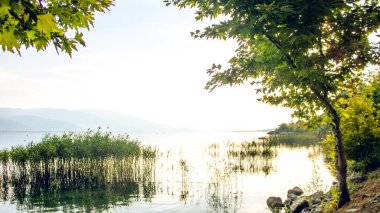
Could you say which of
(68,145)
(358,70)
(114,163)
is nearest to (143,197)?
(114,163)

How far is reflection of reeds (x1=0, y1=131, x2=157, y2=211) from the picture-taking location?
879 inches

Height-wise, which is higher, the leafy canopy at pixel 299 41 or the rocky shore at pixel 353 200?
the leafy canopy at pixel 299 41

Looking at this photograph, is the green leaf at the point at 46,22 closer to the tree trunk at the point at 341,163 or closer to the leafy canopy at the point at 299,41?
the leafy canopy at the point at 299,41

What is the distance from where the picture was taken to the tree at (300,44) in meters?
6.98

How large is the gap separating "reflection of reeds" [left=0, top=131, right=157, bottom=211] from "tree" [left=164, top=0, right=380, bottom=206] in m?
14.7

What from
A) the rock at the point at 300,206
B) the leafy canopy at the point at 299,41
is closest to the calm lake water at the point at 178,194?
the rock at the point at 300,206

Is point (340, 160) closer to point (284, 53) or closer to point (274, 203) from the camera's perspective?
point (284, 53)

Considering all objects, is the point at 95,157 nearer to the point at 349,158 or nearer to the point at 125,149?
the point at 125,149

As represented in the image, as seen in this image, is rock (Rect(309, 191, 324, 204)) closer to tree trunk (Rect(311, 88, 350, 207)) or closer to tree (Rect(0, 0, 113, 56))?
tree trunk (Rect(311, 88, 350, 207))

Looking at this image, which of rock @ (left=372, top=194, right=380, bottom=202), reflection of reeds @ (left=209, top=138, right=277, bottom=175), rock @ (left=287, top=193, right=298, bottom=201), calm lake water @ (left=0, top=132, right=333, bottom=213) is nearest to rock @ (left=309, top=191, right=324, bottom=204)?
calm lake water @ (left=0, top=132, right=333, bottom=213)

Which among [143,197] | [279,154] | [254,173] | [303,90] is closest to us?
[303,90]

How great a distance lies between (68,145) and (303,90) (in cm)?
1903

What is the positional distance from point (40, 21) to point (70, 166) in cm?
2124

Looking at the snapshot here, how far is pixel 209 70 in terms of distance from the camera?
8.71 metres
